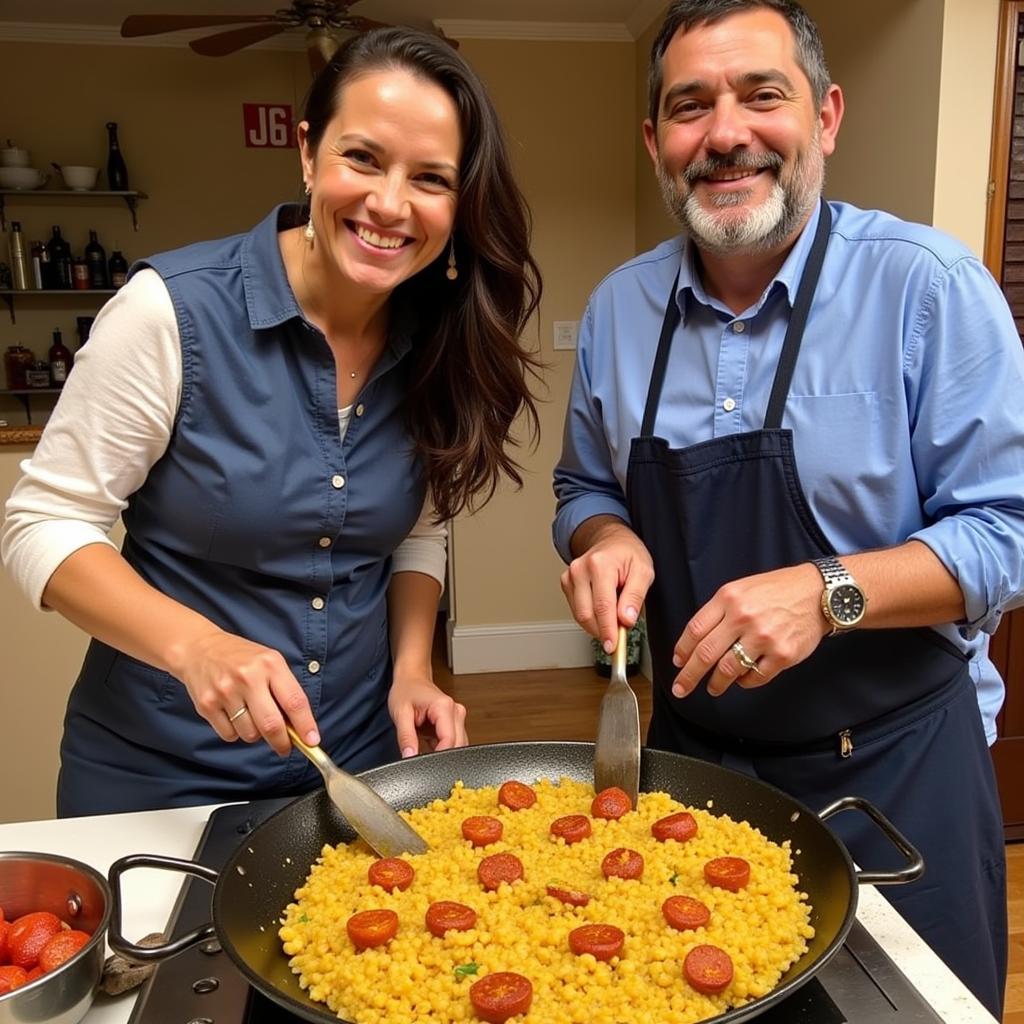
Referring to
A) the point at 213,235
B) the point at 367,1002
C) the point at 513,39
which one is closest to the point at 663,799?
the point at 367,1002

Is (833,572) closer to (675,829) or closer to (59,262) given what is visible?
(675,829)

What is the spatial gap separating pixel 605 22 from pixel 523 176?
742 millimetres

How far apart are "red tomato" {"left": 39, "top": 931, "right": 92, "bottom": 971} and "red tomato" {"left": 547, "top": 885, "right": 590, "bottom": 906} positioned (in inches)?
16.9

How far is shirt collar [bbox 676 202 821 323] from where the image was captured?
137cm

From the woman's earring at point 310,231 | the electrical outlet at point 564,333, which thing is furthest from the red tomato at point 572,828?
the electrical outlet at point 564,333

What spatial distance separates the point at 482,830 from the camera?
3.53 ft

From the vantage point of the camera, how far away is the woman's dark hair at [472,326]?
4.29 ft

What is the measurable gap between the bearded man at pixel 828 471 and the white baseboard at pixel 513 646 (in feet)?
10.6

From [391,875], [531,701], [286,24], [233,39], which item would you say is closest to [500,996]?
[391,875]

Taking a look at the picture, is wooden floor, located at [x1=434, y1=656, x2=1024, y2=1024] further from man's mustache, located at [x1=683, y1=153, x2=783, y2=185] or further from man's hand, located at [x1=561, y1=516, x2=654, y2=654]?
man's mustache, located at [x1=683, y1=153, x2=783, y2=185]

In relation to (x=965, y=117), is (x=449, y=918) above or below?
below

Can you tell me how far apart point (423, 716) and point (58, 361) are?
449cm

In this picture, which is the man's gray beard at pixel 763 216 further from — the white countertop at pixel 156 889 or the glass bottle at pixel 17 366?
the glass bottle at pixel 17 366

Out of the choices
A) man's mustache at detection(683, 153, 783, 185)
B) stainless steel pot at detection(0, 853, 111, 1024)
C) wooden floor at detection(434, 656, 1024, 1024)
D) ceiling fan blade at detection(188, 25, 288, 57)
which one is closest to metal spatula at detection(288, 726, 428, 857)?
stainless steel pot at detection(0, 853, 111, 1024)
